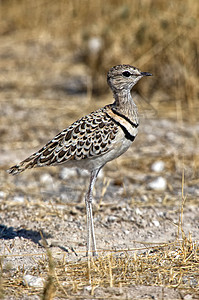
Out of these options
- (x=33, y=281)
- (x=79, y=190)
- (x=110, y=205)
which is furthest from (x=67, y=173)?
(x=33, y=281)

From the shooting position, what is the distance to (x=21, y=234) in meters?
3.82

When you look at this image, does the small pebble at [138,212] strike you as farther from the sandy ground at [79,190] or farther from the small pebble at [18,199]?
the small pebble at [18,199]

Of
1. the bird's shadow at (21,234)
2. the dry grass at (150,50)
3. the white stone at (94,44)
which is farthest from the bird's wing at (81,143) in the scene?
the white stone at (94,44)

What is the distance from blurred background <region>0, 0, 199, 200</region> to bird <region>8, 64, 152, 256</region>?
5.87 ft

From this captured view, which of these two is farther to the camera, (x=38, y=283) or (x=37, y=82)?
(x=37, y=82)

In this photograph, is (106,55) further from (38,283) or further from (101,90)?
(38,283)

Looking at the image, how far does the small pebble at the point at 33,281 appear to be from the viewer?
2861 millimetres

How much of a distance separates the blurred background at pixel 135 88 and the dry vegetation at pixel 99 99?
0.04 ft

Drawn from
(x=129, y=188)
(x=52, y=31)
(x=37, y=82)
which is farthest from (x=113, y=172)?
(x=52, y=31)

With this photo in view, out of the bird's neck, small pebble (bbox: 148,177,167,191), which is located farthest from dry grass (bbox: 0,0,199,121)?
the bird's neck

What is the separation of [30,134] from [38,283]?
131 inches

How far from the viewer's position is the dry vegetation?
9.79 ft

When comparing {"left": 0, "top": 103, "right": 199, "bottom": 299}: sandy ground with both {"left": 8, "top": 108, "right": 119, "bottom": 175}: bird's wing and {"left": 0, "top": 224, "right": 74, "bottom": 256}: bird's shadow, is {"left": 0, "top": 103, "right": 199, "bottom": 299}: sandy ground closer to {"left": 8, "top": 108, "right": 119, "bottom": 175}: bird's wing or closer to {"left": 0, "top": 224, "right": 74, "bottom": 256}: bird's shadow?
{"left": 0, "top": 224, "right": 74, "bottom": 256}: bird's shadow

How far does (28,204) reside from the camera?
4.38 m
